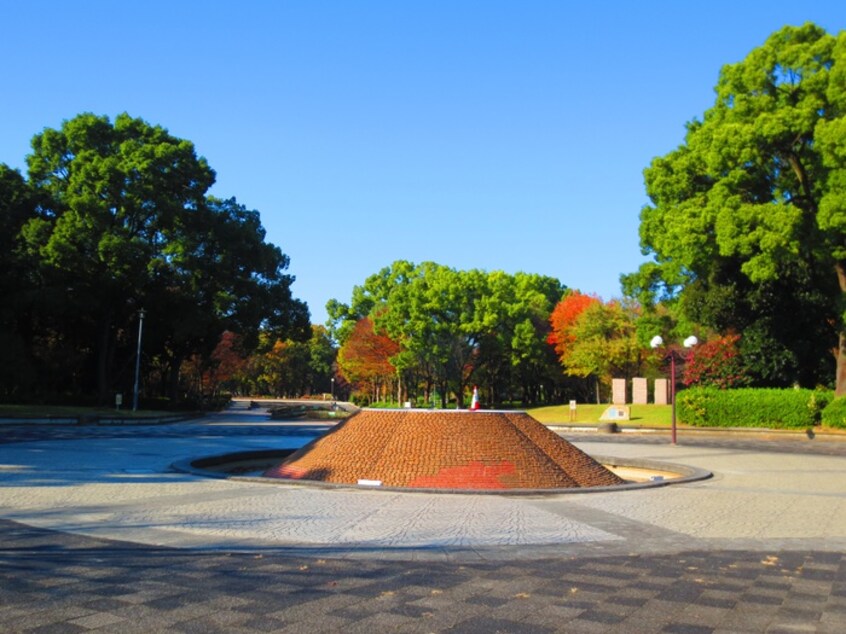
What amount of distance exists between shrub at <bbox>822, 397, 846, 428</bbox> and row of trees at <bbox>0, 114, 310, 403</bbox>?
30.7 meters

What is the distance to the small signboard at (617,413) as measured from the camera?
4112 centimetres

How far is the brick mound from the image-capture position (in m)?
13.9

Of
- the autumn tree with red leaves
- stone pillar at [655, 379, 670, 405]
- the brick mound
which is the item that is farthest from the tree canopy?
the brick mound

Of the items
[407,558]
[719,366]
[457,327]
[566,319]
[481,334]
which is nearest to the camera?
[407,558]

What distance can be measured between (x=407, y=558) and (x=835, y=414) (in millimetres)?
29512

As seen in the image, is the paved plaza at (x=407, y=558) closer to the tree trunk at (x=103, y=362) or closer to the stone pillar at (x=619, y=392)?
the tree trunk at (x=103, y=362)

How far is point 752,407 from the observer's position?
3519 cm

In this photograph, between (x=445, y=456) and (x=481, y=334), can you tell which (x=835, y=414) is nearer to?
(x=445, y=456)

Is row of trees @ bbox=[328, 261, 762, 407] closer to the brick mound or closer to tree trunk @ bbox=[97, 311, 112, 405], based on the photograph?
tree trunk @ bbox=[97, 311, 112, 405]

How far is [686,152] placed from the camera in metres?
37.7

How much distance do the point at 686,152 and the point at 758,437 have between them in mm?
13905

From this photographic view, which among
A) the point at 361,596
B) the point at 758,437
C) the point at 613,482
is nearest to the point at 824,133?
the point at 758,437

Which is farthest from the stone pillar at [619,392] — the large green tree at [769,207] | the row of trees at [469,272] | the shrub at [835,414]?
the shrub at [835,414]

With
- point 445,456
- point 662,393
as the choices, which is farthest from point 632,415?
point 445,456
